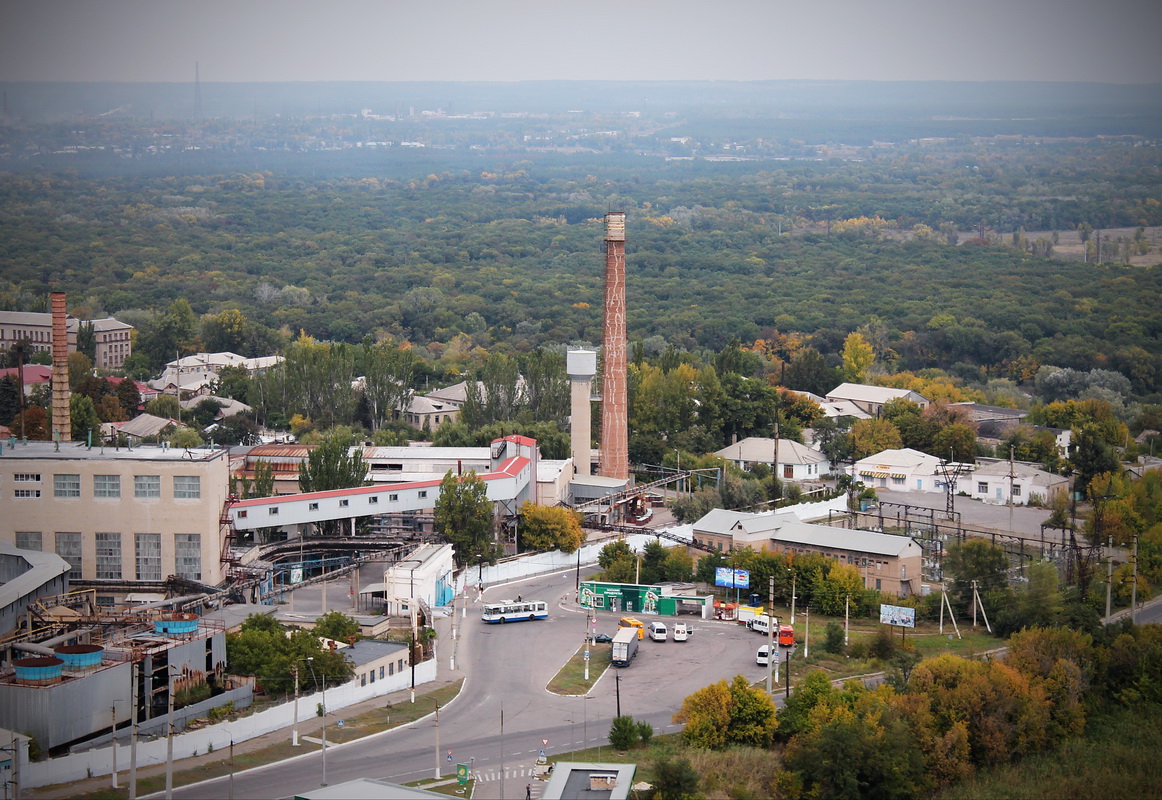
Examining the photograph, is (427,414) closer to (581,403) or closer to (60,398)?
(581,403)

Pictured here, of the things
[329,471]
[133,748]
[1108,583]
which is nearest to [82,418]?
[329,471]

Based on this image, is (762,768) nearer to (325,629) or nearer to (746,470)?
(325,629)

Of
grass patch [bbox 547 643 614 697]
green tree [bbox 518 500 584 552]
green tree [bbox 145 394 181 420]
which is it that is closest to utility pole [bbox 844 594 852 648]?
grass patch [bbox 547 643 614 697]

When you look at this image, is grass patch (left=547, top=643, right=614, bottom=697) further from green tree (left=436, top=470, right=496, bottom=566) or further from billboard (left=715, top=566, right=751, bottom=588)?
green tree (left=436, top=470, right=496, bottom=566)

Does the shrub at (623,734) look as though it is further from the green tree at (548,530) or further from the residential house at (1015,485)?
the residential house at (1015,485)

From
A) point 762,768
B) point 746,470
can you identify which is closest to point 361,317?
point 746,470

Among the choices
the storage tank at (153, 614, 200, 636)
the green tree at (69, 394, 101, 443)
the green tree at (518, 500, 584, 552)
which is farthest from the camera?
the green tree at (69, 394, 101, 443)

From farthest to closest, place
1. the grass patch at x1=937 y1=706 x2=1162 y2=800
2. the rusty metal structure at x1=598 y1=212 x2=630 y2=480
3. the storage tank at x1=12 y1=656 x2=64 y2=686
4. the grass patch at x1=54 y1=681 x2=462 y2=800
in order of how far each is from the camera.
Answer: the rusty metal structure at x1=598 y1=212 x2=630 y2=480
the grass patch at x1=937 y1=706 x2=1162 y2=800
the storage tank at x1=12 y1=656 x2=64 y2=686
the grass patch at x1=54 y1=681 x2=462 y2=800
